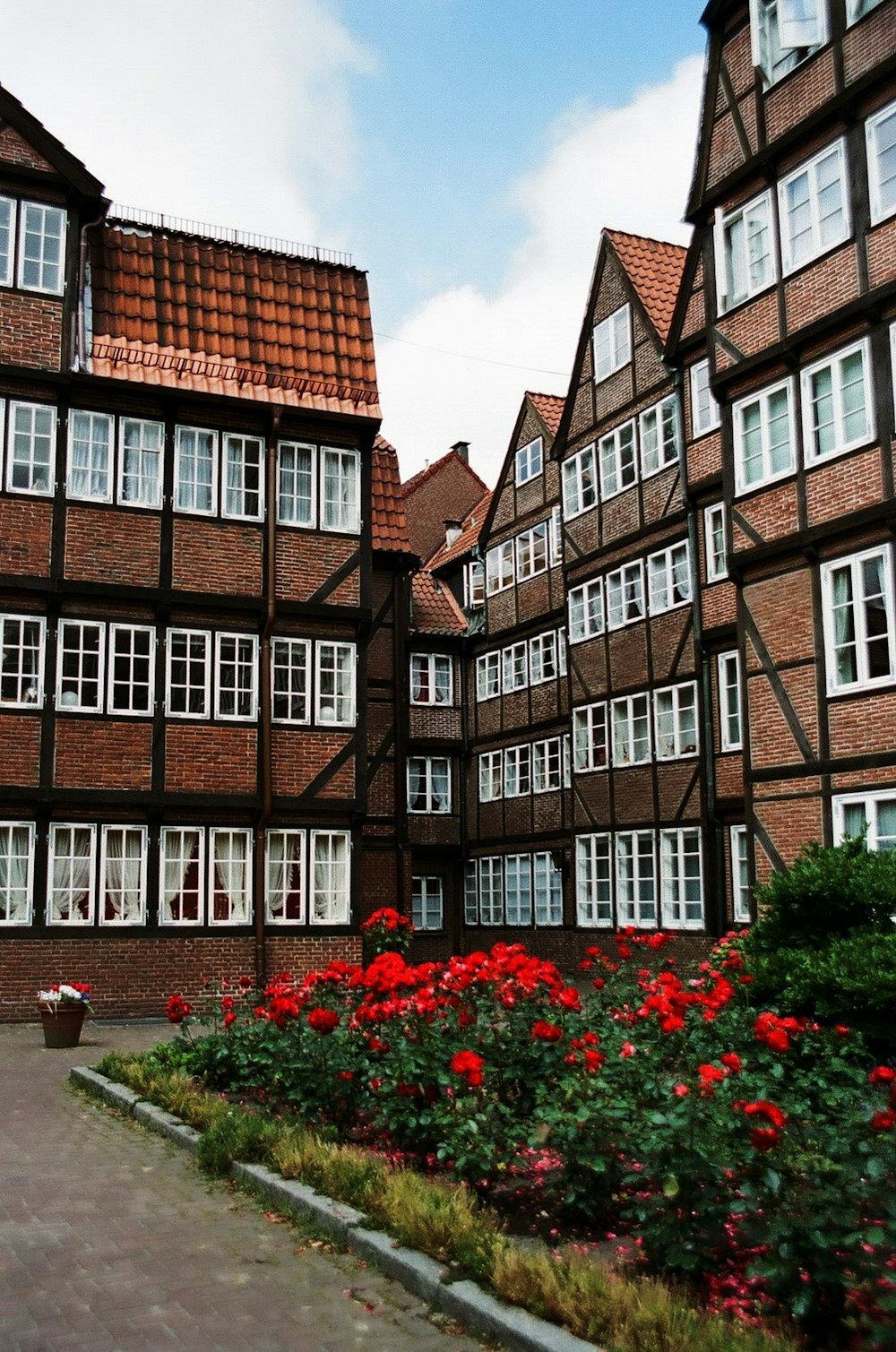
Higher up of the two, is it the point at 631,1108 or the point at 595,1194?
the point at 631,1108

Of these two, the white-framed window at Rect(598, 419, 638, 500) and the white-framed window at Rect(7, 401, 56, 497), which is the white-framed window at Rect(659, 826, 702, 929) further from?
the white-framed window at Rect(7, 401, 56, 497)

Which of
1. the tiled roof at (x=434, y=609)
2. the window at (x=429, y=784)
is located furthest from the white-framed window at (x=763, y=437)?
the window at (x=429, y=784)

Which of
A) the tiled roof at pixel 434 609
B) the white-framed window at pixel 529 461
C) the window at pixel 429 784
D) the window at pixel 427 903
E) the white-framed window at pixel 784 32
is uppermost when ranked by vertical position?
the white-framed window at pixel 784 32

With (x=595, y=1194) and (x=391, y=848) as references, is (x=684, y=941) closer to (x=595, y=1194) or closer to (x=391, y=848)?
(x=391, y=848)

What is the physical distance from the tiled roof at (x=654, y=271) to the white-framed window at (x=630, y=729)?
7888mm

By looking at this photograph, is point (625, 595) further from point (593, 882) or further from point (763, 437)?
point (763, 437)

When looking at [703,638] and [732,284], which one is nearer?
[732,284]

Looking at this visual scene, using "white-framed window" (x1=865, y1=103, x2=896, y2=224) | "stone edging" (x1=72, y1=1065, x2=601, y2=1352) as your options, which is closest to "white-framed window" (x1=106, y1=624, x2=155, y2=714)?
"stone edging" (x1=72, y1=1065, x2=601, y2=1352)

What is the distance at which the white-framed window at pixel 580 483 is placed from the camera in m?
29.9

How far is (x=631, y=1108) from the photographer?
6531 mm

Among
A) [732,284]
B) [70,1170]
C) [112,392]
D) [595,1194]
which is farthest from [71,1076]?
[732,284]

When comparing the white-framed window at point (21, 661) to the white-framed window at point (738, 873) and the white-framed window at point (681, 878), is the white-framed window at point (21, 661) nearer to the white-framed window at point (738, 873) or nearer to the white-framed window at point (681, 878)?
the white-framed window at point (738, 873)

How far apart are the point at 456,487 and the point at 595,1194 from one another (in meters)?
41.4

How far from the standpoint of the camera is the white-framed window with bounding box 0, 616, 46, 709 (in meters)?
19.8
